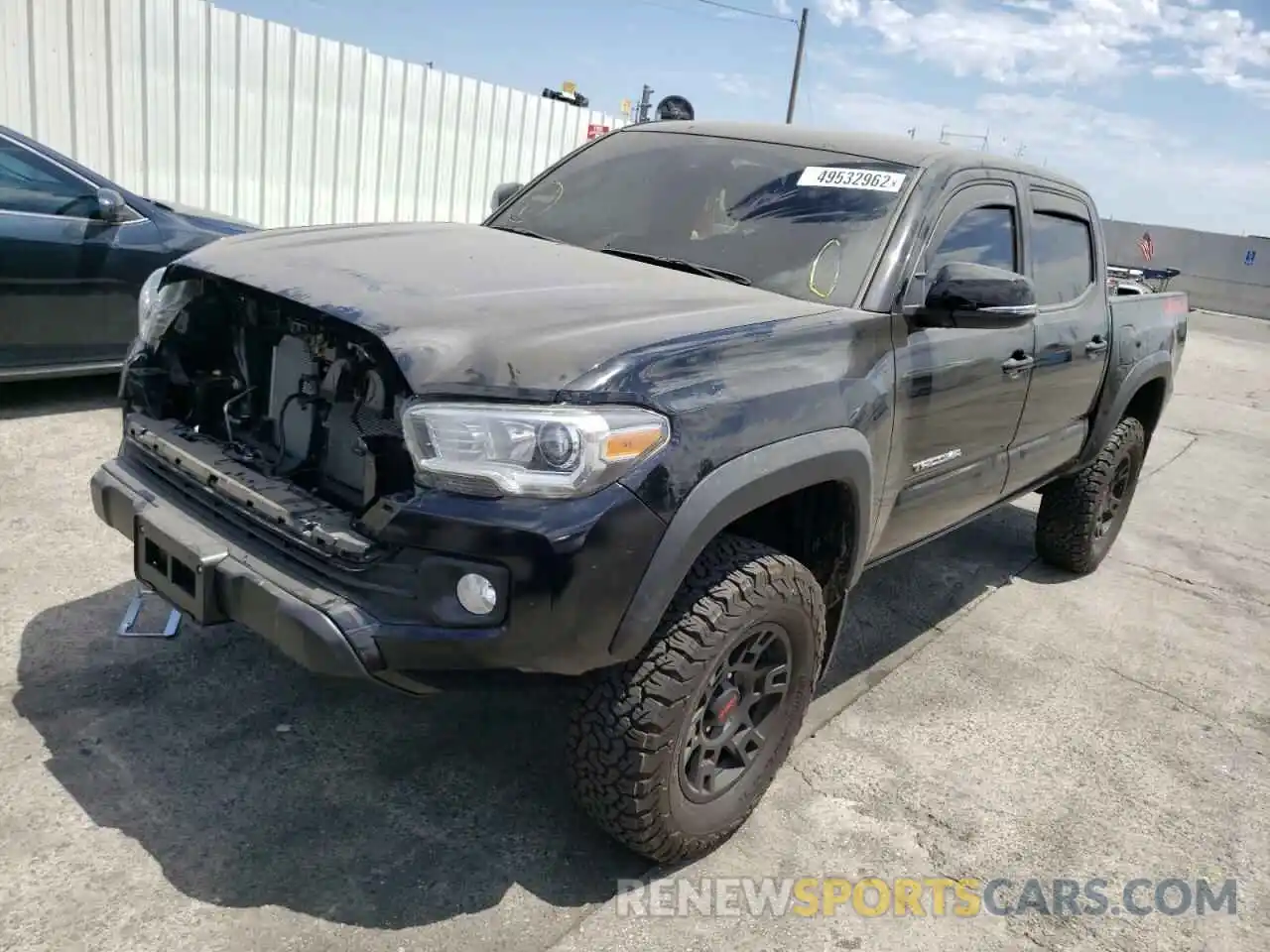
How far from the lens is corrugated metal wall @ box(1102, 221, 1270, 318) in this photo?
2616 centimetres

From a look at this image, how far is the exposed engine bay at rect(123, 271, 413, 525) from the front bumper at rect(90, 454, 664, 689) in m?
0.24

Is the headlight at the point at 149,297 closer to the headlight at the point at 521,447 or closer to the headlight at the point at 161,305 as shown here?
the headlight at the point at 161,305

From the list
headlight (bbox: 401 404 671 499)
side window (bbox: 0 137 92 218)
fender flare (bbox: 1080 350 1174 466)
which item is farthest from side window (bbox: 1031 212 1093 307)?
side window (bbox: 0 137 92 218)

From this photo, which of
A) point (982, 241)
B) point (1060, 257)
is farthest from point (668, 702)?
point (1060, 257)

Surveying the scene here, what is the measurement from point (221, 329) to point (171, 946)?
5.33 ft

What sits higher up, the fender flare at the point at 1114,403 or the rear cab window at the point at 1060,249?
the rear cab window at the point at 1060,249

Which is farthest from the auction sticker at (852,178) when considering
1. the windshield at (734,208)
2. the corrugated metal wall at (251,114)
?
the corrugated metal wall at (251,114)

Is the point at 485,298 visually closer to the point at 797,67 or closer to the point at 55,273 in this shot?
the point at 55,273

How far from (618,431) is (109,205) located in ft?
14.3

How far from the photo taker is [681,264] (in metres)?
3.18

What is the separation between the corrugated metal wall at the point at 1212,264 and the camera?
85.8 ft

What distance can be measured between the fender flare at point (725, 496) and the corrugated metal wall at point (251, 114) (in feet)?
24.0

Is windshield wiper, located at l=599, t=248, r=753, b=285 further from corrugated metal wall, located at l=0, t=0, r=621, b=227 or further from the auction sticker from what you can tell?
corrugated metal wall, located at l=0, t=0, r=621, b=227

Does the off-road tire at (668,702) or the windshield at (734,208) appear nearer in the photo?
the off-road tire at (668,702)
